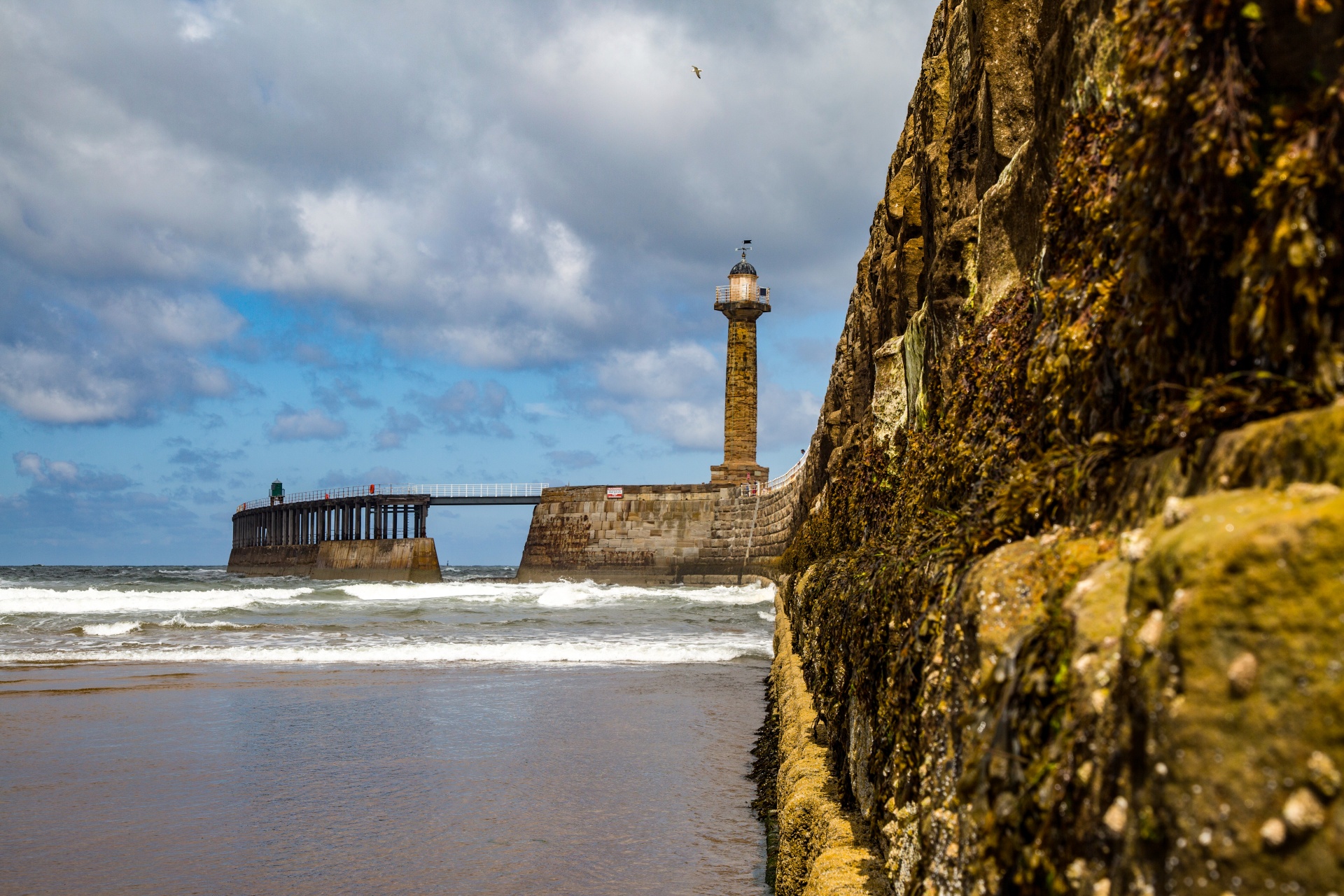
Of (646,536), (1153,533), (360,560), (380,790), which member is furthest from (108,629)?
(360,560)

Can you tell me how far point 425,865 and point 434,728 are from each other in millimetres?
3572

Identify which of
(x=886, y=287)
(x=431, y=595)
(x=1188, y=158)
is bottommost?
(x=431, y=595)

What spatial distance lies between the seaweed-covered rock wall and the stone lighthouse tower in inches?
1688

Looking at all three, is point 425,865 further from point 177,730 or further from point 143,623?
point 143,623

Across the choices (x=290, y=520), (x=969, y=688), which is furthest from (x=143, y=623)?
(x=290, y=520)

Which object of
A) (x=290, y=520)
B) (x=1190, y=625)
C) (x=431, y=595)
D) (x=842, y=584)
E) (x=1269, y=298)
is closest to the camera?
(x=1190, y=625)

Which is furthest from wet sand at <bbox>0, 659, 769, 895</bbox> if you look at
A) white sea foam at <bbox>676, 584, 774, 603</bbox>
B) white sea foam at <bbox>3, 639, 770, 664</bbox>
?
white sea foam at <bbox>676, 584, 774, 603</bbox>

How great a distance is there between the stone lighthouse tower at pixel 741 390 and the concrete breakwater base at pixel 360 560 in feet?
46.9

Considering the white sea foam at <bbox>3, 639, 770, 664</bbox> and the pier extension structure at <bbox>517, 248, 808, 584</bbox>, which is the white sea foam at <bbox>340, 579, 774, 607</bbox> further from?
the white sea foam at <bbox>3, 639, 770, 664</bbox>

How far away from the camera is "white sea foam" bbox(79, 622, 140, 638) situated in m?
18.2

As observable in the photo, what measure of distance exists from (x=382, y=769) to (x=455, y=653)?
26.7 feet

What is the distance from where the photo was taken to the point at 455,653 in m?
14.9

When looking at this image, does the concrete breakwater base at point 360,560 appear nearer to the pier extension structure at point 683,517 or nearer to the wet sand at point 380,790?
the pier extension structure at point 683,517

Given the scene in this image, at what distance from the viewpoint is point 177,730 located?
825 cm
